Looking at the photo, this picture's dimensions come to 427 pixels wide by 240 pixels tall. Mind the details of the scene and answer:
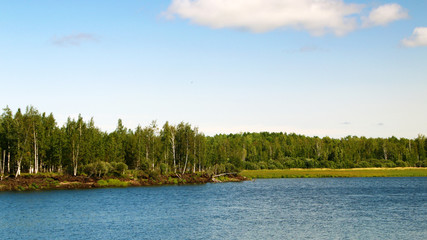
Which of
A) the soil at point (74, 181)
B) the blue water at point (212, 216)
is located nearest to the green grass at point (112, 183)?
the soil at point (74, 181)

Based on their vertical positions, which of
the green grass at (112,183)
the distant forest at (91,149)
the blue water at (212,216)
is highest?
the distant forest at (91,149)

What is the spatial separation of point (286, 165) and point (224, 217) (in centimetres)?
13189

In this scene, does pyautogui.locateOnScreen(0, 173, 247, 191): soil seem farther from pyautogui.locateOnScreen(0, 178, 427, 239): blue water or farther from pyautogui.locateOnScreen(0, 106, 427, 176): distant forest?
pyautogui.locateOnScreen(0, 178, 427, 239): blue water

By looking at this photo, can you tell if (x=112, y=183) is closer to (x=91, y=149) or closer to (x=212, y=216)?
(x=91, y=149)

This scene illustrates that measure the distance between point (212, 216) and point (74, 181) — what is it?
48548 mm

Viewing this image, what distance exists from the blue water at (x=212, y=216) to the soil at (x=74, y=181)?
8971 mm

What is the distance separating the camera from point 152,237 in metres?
39.4

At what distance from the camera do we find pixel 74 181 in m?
90.6

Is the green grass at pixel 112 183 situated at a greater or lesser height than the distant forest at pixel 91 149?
lesser

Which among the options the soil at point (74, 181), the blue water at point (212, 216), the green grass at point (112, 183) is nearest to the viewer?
the blue water at point (212, 216)

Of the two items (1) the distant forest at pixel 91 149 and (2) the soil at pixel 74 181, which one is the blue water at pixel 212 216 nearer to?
(2) the soil at pixel 74 181

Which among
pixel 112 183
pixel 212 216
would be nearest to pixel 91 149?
pixel 112 183

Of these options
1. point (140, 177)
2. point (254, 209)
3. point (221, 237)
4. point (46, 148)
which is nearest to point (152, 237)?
point (221, 237)

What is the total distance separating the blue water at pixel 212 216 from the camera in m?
40.5
